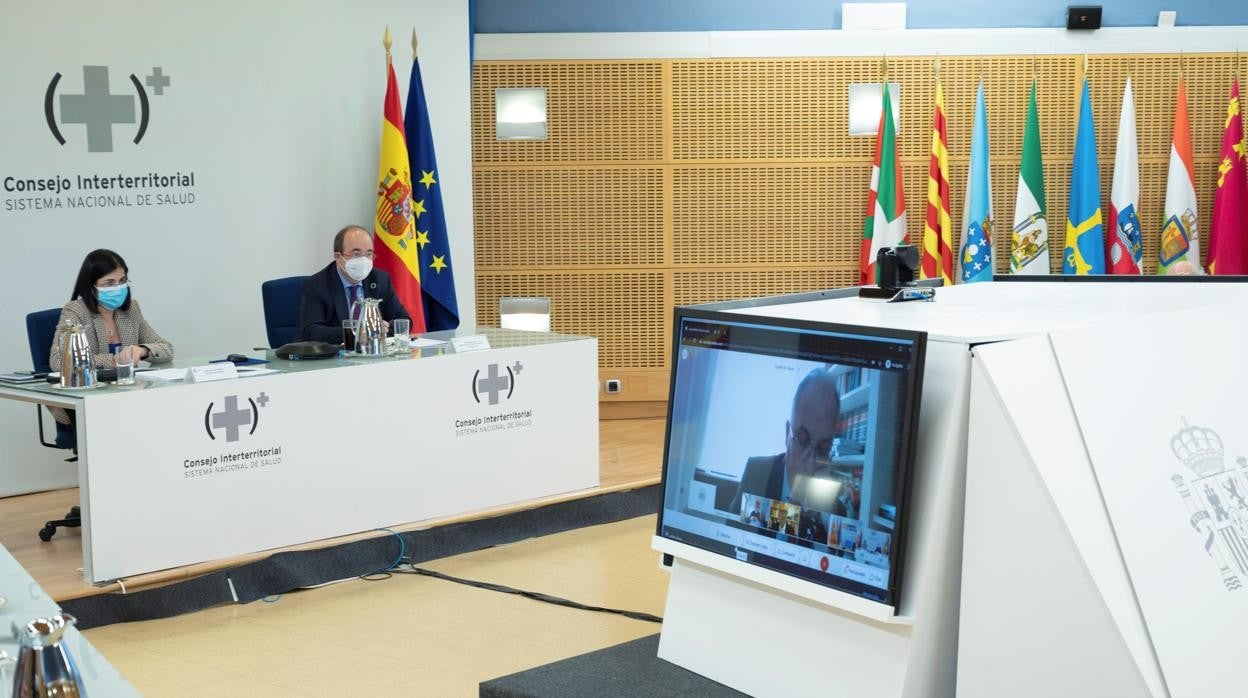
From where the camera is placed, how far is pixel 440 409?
18.4ft

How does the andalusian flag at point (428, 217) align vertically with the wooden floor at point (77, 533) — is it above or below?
above

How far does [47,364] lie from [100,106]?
5.43ft

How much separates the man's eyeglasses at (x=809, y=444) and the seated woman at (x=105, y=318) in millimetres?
3969

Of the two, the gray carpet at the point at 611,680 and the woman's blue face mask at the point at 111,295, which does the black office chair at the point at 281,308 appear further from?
the gray carpet at the point at 611,680

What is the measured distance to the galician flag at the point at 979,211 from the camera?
8.31 meters

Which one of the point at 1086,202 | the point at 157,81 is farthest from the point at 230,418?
the point at 1086,202

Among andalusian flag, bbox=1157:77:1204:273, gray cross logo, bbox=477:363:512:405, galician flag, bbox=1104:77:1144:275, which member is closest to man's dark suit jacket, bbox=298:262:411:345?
gray cross logo, bbox=477:363:512:405

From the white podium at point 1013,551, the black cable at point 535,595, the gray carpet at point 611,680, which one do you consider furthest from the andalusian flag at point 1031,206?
the gray carpet at point 611,680

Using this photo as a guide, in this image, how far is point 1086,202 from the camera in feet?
27.1

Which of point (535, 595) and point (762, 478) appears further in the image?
point (535, 595)

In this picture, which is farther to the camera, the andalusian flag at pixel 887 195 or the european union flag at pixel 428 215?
the andalusian flag at pixel 887 195

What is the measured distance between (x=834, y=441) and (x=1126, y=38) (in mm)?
7345

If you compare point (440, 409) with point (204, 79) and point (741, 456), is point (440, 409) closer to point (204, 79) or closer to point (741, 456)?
point (204, 79)

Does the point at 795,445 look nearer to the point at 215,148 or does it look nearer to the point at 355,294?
the point at 355,294
